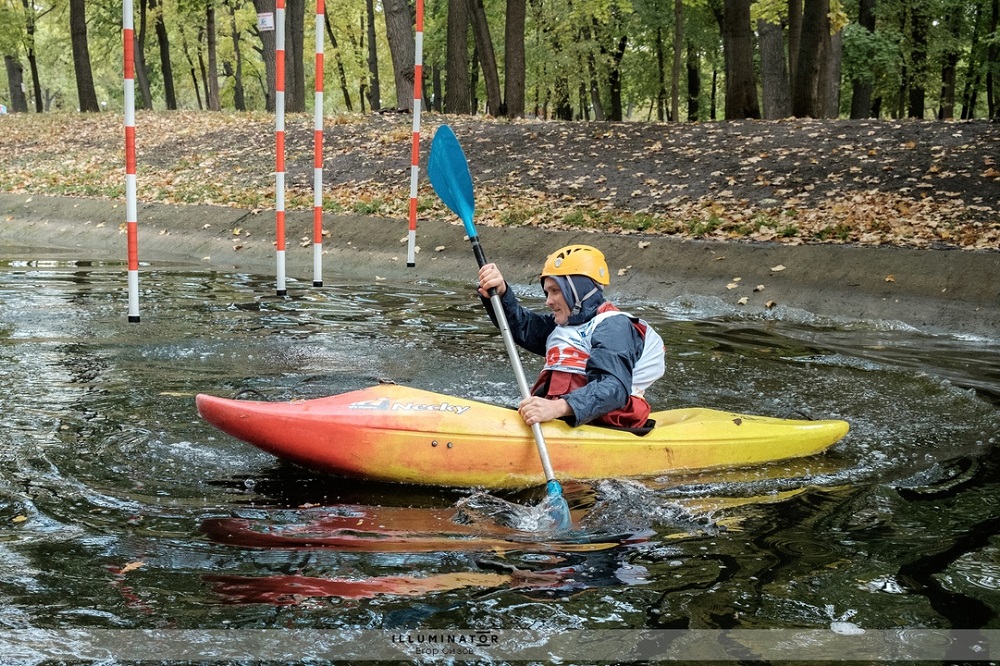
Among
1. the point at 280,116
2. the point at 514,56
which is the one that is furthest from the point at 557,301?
the point at 514,56

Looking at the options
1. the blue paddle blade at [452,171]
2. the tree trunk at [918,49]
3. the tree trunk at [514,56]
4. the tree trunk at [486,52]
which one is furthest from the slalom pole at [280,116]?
the tree trunk at [918,49]

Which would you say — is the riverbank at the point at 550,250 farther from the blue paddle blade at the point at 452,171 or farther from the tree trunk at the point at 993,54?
the tree trunk at the point at 993,54

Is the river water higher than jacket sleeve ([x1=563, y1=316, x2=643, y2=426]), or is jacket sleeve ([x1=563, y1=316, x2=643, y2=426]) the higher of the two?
jacket sleeve ([x1=563, y1=316, x2=643, y2=426])

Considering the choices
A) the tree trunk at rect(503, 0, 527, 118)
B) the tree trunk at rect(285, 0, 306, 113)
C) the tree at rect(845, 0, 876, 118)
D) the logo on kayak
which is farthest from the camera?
the tree trunk at rect(285, 0, 306, 113)

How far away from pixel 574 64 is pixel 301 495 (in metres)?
24.0

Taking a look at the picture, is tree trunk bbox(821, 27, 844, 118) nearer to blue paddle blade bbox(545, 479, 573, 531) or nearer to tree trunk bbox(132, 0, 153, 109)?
blue paddle blade bbox(545, 479, 573, 531)

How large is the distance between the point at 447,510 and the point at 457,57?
15.4m

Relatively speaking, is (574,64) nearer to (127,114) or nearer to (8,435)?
(127,114)

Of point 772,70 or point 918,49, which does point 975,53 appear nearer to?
point 918,49

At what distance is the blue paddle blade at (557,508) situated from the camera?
3.80m

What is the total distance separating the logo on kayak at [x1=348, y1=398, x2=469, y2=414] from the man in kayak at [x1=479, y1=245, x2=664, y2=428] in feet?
1.05

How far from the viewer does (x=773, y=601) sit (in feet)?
9.91

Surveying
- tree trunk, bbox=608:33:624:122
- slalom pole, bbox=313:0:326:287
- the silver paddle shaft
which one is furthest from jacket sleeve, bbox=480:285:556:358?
tree trunk, bbox=608:33:624:122

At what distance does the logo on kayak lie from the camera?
4305mm
